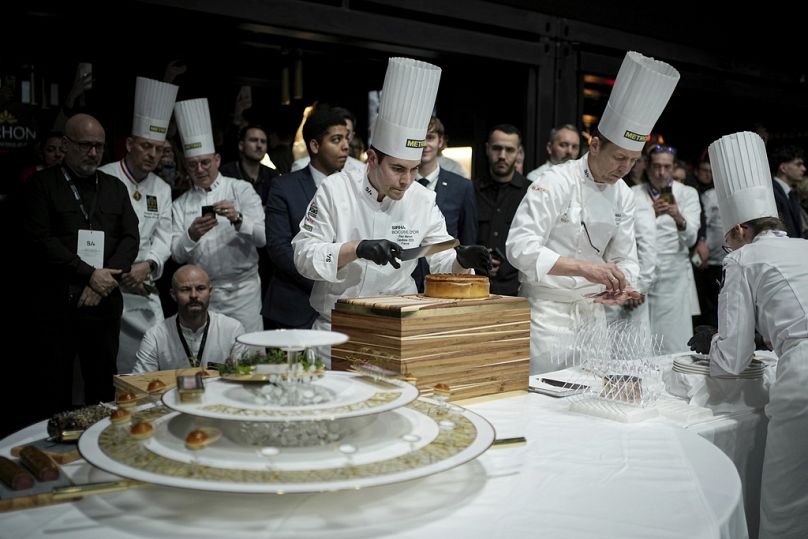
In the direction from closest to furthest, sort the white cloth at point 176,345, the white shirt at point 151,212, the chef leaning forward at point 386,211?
the chef leaning forward at point 386,211, the white cloth at point 176,345, the white shirt at point 151,212

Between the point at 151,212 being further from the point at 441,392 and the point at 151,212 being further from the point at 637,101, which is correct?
the point at 441,392

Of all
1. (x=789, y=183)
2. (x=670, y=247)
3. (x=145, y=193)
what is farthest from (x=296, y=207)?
(x=789, y=183)

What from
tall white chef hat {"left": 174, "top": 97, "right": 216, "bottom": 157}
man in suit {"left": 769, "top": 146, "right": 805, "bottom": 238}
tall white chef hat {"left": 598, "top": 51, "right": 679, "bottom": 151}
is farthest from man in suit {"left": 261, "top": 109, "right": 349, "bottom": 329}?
man in suit {"left": 769, "top": 146, "right": 805, "bottom": 238}

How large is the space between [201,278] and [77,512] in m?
1.93

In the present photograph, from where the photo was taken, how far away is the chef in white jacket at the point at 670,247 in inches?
177

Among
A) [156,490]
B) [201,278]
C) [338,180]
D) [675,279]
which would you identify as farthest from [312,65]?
[156,490]

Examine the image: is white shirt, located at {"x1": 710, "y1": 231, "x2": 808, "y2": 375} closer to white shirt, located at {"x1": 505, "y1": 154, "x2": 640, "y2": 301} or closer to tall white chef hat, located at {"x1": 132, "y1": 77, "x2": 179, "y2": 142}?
white shirt, located at {"x1": 505, "y1": 154, "x2": 640, "y2": 301}

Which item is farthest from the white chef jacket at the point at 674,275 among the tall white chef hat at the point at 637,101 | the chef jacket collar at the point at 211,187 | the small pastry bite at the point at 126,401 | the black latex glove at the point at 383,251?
the small pastry bite at the point at 126,401

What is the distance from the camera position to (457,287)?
6.08 ft

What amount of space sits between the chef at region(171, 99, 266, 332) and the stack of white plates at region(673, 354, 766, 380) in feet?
6.94

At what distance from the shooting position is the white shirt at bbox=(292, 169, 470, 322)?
7.29ft

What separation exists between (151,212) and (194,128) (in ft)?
1.49

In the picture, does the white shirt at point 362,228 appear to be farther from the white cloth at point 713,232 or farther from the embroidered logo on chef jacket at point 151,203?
the white cloth at point 713,232

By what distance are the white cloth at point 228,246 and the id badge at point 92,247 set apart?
429mm
